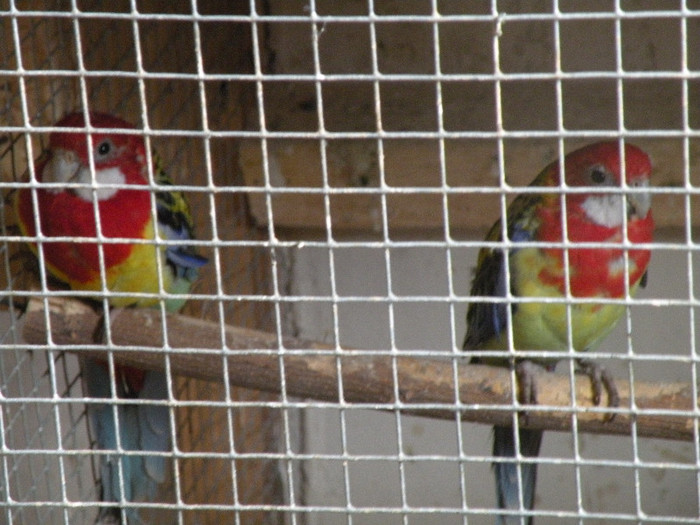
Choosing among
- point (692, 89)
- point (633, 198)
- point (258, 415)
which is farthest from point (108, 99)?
point (692, 89)

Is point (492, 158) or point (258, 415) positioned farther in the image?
point (258, 415)

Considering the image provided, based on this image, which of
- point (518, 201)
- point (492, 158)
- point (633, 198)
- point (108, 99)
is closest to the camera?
point (633, 198)

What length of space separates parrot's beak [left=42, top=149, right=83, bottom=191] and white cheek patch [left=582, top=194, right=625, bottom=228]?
0.75 m

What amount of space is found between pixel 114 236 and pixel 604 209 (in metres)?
0.73

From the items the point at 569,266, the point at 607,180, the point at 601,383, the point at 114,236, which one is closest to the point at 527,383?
the point at 601,383

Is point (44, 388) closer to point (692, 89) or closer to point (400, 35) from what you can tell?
point (400, 35)

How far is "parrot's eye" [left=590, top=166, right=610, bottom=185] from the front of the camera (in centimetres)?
133

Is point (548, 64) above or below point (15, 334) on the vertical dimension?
above

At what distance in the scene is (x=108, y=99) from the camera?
5.21ft

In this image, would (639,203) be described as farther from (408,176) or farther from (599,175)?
(408,176)

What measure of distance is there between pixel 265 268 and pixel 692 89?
93 centimetres

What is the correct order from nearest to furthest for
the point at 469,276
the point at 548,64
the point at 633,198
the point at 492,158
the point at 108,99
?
the point at 633,198
the point at 108,99
the point at 492,158
the point at 548,64
the point at 469,276

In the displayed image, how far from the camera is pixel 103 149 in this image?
1.44 metres

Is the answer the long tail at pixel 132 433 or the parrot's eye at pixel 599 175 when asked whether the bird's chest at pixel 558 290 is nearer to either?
the parrot's eye at pixel 599 175
